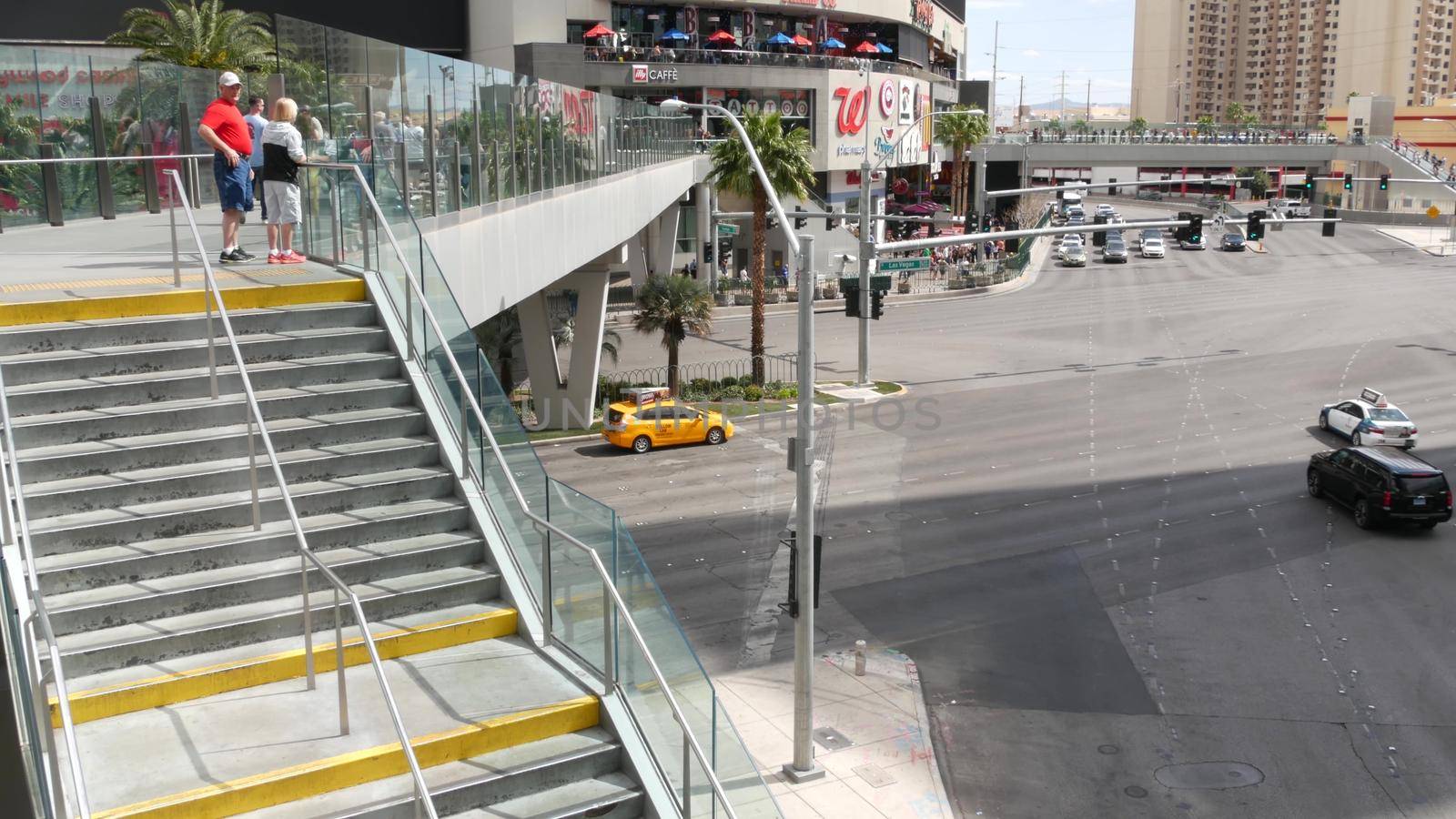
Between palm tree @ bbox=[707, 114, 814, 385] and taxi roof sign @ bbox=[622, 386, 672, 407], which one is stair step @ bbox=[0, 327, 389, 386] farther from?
palm tree @ bbox=[707, 114, 814, 385]

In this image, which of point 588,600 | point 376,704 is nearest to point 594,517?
point 588,600

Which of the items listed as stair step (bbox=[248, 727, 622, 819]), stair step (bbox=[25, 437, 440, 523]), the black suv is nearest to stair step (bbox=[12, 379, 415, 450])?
stair step (bbox=[25, 437, 440, 523])

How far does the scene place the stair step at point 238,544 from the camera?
7867 millimetres

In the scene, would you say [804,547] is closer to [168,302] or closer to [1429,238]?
[168,302]

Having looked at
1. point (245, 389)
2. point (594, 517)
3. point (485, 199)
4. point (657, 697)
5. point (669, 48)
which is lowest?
point (657, 697)

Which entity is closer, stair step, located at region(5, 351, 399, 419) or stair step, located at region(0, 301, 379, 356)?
stair step, located at region(5, 351, 399, 419)

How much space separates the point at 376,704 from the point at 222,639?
3.67 feet

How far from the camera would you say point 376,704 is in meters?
7.73

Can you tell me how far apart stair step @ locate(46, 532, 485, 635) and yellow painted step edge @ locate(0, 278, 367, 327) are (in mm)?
2826

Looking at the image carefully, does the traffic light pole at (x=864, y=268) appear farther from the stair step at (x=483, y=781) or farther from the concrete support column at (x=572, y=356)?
the stair step at (x=483, y=781)

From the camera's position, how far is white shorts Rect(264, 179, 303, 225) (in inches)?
487

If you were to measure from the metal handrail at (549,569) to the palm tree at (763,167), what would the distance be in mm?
31079

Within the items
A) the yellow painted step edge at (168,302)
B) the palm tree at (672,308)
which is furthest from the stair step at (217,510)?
the palm tree at (672,308)

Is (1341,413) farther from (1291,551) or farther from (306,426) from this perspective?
(306,426)
